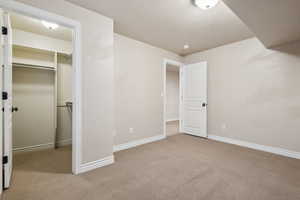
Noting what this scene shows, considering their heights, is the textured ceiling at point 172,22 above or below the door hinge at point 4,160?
above

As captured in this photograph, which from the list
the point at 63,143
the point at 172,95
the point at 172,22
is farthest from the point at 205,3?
the point at 172,95

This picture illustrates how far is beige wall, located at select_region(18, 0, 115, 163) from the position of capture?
1.95 metres

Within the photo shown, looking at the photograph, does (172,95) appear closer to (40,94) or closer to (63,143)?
(63,143)

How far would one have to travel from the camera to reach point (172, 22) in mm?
2377

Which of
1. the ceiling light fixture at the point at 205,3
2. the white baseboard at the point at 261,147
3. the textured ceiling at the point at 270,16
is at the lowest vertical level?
the white baseboard at the point at 261,147

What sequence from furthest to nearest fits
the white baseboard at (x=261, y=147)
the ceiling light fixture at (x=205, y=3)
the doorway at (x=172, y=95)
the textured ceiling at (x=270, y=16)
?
the doorway at (x=172, y=95)
the white baseboard at (x=261, y=147)
the ceiling light fixture at (x=205, y=3)
the textured ceiling at (x=270, y=16)

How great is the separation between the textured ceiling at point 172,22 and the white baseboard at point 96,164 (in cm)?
234

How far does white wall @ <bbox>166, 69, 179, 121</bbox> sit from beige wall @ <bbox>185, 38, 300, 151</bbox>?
10.1 ft

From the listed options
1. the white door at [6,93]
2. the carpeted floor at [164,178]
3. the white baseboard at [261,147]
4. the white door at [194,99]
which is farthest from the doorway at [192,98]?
the white door at [6,93]

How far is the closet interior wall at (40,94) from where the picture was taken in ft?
8.75

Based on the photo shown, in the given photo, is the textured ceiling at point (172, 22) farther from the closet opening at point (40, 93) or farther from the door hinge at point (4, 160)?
the door hinge at point (4, 160)

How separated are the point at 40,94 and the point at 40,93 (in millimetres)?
22

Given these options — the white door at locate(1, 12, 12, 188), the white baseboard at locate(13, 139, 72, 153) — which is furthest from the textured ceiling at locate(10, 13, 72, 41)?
the white baseboard at locate(13, 139, 72, 153)

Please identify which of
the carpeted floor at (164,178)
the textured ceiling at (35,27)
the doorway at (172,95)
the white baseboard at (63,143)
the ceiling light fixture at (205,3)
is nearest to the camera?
the carpeted floor at (164,178)
